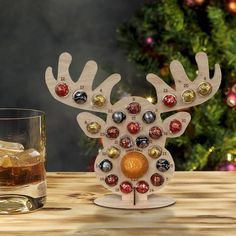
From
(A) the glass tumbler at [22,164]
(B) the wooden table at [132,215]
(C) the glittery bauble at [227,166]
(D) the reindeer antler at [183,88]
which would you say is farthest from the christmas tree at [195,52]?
(A) the glass tumbler at [22,164]

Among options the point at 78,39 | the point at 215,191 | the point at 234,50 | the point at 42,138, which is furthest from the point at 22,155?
the point at 78,39

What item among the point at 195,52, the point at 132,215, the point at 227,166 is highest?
the point at 195,52

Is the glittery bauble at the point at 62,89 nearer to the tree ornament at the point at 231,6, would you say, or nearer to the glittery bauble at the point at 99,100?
the glittery bauble at the point at 99,100

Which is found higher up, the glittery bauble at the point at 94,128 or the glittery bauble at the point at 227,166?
the glittery bauble at the point at 94,128

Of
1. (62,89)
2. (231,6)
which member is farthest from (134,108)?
(231,6)

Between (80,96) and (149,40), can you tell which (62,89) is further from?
(149,40)

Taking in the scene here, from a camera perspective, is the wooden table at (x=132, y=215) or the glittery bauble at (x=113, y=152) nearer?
the wooden table at (x=132, y=215)
